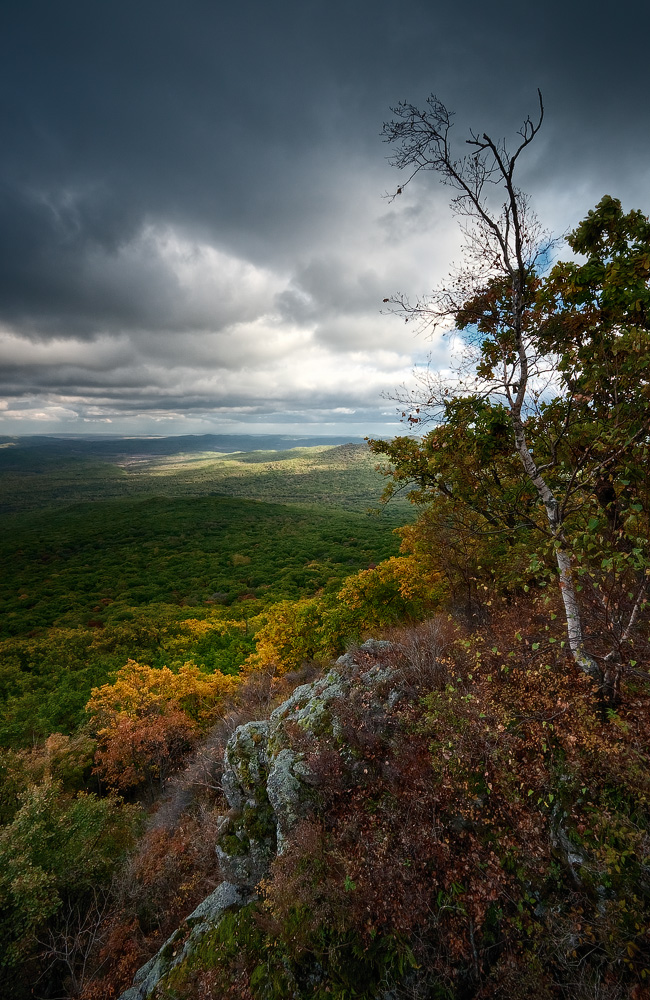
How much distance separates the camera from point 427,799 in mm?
7633

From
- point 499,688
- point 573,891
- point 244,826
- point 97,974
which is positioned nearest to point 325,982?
point 244,826

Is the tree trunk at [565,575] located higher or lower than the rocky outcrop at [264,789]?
higher

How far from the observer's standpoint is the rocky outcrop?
9211 millimetres

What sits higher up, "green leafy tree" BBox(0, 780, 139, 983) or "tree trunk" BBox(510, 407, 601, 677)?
"tree trunk" BBox(510, 407, 601, 677)

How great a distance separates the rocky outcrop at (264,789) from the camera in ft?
30.2

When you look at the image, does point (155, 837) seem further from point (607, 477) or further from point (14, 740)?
point (607, 477)

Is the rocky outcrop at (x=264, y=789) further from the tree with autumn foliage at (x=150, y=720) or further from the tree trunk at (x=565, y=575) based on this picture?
the tree with autumn foliage at (x=150, y=720)

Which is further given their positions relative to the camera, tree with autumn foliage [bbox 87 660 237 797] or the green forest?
tree with autumn foliage [bbox 87 660 237 797]

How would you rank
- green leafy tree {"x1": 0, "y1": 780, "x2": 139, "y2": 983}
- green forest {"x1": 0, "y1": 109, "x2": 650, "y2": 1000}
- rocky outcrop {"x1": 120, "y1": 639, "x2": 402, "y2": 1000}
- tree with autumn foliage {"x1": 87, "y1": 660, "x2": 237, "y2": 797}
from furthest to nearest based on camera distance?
1. tree with autumn foliage {"x1": 87, "y1": 660, "x2": 237, "y2": 797}
2. green leafy tree {"x1": 0, "y1": 780, "x2": 139, "y2": 983}
3. rocky outcrop {"x1": 120, "y1": 639, "x2": 402, "y2": 1000}
4. green forest {"x1": 0, "y1": 109, "x2": 650, "y2": 1000}

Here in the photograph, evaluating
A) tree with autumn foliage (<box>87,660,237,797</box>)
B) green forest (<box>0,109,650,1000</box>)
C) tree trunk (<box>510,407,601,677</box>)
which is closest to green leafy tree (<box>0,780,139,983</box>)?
green forest (<box>0,109,650,1000</box>)

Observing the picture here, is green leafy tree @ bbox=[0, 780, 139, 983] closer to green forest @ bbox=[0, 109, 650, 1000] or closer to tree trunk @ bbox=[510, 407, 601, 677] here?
green forest @ bbox=[0, 109, 650, 1000]

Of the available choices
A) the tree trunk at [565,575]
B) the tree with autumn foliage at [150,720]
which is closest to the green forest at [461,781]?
the tree trunk at [565,575]

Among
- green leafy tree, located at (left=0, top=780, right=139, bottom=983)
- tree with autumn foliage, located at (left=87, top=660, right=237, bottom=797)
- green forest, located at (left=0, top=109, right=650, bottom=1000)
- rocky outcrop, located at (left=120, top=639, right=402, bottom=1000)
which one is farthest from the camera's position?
tree with autumn foliage, located at (left=87, top=660, right=237, bottom=797)

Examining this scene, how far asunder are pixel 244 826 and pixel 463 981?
627 centimetres
